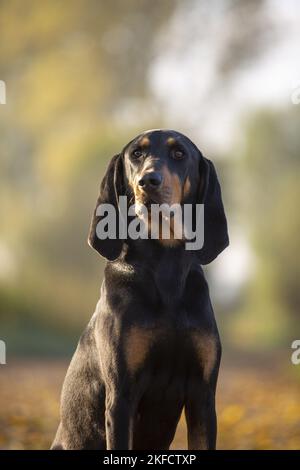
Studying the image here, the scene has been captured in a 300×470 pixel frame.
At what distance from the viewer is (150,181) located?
3336mm

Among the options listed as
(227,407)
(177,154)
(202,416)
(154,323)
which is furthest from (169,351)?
(227,407)

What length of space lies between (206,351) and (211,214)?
2.32 feet

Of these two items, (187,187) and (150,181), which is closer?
(150,181)

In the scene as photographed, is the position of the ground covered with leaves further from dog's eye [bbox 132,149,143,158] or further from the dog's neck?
dog's eye [bbox 132,149,143,158]

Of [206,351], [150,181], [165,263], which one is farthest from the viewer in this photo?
[165,263]

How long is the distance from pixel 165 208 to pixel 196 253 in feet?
1.13

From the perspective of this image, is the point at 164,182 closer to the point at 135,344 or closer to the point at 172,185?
the point at 172,185

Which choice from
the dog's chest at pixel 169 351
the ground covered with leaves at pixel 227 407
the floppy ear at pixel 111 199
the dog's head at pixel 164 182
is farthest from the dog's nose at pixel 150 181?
the ground covered with leaves at pixel 227 407

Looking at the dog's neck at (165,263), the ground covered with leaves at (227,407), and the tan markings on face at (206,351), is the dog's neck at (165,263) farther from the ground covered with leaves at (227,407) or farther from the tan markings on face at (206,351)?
the ground covered with leaves at (227,407)

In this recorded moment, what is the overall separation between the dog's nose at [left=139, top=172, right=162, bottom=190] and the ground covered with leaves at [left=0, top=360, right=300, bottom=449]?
352cm

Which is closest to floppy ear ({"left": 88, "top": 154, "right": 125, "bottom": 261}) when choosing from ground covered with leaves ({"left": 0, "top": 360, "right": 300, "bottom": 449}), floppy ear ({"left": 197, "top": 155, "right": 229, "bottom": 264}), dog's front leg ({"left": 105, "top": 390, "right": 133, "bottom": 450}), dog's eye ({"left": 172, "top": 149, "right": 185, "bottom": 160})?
dog's eye ({"left": 172, "top": 149, "right": 185, "bottom": 160})

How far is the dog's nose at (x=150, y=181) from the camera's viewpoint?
3.33 m

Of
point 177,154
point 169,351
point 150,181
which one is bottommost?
point 169,351

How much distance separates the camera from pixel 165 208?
3496 mm
